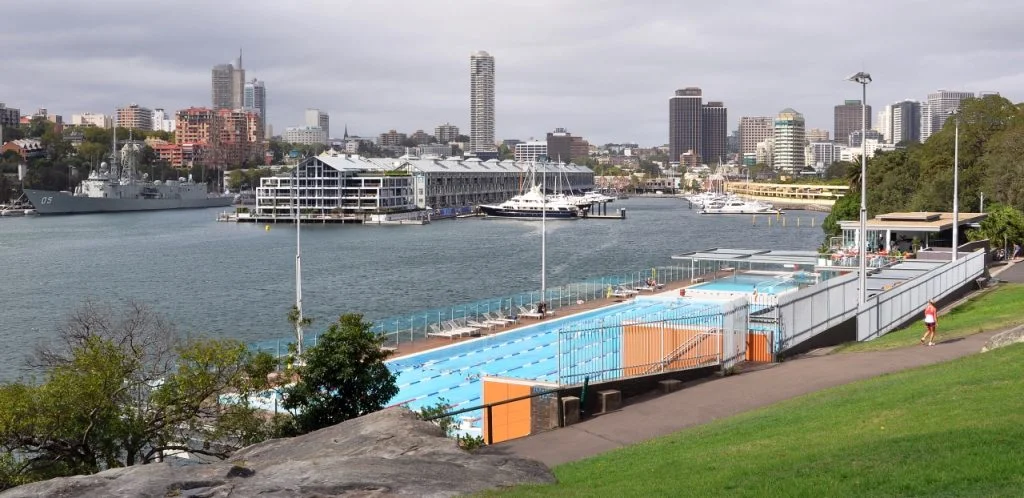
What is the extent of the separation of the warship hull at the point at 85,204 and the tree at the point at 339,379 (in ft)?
495

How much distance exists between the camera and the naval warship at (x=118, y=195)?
499 feet

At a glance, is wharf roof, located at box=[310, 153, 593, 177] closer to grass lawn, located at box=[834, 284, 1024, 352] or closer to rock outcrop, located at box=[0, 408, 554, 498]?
grass lawn, located at box=[834, 284, 1024, 352]

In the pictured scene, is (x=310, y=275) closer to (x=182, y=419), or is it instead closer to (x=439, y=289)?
(x=439, y=289)

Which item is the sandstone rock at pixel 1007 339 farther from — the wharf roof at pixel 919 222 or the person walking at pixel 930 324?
the wharf roof at pixel 919 222

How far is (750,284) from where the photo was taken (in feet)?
144

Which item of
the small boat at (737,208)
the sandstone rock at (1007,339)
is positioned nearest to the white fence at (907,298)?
the sandstone rock at (1007,339)

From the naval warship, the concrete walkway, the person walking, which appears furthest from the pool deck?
the naval warship

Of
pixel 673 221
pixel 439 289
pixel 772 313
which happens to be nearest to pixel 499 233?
pixel 673 221

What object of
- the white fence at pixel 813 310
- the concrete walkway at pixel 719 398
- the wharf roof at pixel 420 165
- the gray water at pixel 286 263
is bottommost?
the gray water at pixel 286 263

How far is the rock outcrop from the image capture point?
28.9 feet

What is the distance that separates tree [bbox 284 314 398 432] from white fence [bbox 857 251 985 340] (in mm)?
13323

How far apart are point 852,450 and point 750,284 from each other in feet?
114

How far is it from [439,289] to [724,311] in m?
38.3

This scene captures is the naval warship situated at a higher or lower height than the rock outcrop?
higher
